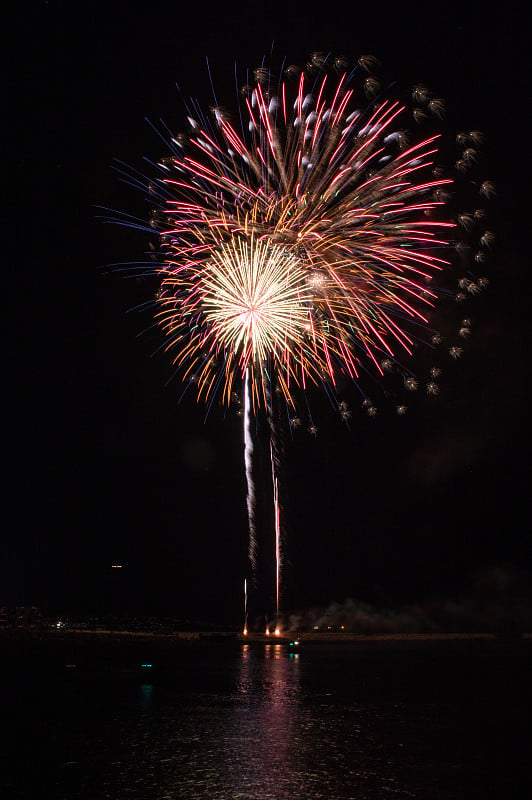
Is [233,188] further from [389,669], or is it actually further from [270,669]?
[389,669]

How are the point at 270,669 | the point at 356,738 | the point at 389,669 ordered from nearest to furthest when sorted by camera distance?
the point at 356,738, the point at 270,669, the point at 389,669

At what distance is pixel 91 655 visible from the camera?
155 ft

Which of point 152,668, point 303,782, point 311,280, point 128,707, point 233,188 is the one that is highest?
point 233,188

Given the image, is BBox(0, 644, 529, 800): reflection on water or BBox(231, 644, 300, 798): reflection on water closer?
BBox(0, 644, 529, 800): reflection on water

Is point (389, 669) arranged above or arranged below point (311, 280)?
below

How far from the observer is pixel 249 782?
37.5 ft

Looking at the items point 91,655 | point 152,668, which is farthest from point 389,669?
point 91,655

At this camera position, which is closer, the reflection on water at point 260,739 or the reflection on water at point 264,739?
the reflection on water at point 260,739

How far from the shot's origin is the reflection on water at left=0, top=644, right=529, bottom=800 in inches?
443

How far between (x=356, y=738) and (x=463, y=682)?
18499 millimetres

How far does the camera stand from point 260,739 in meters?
15.5

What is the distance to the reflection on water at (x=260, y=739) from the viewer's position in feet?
36.9

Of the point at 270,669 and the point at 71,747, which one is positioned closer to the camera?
the point at 71,747

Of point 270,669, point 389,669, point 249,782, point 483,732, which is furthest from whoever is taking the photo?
point 389,669
